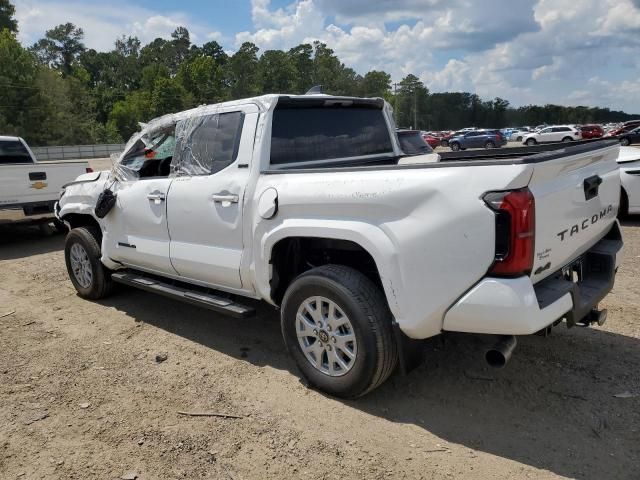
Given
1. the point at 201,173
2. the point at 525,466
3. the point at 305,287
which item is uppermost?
the point at 201,173

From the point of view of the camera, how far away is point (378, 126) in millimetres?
4863

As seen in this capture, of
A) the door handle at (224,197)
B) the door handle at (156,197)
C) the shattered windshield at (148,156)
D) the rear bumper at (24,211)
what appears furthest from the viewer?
the rear bumper at (24,211)

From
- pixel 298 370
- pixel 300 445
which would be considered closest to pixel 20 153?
pixel 298 370

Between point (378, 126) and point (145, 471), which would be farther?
point (378, 126)

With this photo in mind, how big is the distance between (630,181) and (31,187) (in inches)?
384

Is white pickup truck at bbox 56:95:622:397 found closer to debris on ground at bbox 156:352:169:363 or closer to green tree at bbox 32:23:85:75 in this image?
debris on ground at bbox 156:352:169:363

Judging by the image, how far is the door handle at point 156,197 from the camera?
14.8 ft

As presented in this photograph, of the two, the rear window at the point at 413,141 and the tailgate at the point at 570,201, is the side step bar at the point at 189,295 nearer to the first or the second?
the tailgate at the point at 570,201

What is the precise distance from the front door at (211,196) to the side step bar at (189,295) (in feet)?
0.42

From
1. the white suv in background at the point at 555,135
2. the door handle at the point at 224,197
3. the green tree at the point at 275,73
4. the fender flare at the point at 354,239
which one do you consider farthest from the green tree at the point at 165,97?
the fender flare at the point at 354,239

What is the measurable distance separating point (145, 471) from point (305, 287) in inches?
54.8

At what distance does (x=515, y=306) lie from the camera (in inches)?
103

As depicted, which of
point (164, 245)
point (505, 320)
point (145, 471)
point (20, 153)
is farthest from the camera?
point (20, 153)

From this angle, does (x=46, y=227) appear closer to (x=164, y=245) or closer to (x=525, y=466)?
(x=164, y=245)
